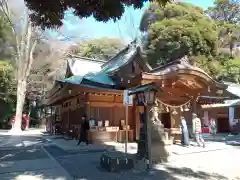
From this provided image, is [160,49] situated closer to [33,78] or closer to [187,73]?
[187,73]

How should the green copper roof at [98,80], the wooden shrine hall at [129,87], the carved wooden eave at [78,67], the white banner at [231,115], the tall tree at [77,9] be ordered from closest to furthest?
1. the tall tree at [77,9]
2. the wooden shrine hall at [129,87]
3. the green copper roof at [98,80]
4. the carved wooden eave at [78,67]
5. the white banner at [231,115]

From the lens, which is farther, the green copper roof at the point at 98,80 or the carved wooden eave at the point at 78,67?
the carved wooden eave at the point at 78,67

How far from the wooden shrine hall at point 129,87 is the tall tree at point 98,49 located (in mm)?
25113

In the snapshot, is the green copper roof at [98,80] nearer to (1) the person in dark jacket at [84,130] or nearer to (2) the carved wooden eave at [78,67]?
(1) the person in dark jacket at [84,130]

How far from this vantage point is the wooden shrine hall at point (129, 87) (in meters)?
12.2

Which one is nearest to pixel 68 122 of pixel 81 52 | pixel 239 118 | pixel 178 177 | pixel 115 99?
pixel 115 99

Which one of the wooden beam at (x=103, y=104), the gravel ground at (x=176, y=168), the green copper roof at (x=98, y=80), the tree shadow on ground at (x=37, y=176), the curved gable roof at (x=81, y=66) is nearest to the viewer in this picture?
the tree shadow on ground at (x=37, y=176)

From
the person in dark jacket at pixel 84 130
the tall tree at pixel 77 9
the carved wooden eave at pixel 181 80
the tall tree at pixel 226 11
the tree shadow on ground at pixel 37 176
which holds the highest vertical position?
the tall tree at pixel 226 11

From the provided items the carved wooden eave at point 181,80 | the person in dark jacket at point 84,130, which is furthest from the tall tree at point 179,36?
the person in dark jacket at point 84,130

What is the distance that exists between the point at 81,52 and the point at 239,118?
2645 cm

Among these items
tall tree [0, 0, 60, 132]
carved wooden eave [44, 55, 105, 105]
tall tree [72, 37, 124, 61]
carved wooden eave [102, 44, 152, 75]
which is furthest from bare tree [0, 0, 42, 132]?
tall tree [72, 37, 124, 61]

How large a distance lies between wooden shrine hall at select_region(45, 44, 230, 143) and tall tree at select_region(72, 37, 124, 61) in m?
25.1

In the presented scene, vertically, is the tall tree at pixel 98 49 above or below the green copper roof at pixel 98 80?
above

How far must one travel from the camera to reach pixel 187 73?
11.9 m
